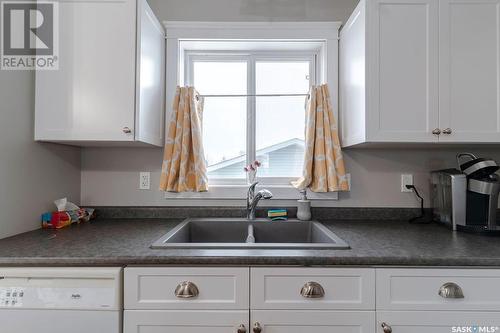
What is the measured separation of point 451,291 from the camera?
0.99 meters

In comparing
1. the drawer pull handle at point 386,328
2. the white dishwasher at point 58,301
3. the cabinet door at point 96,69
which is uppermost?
the cabinet door at point 96,69

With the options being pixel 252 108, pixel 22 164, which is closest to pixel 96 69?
pixel 22 164

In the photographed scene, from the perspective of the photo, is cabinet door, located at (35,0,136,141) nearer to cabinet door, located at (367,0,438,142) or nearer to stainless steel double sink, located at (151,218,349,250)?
stainless steel double sink, located at (151,218,349,250)

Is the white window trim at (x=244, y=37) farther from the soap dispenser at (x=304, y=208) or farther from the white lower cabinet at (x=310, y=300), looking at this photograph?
the white lower cabinet at (x=310, y=300)

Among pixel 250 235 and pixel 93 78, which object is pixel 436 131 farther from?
pixel 93 78

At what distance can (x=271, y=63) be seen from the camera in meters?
1.92

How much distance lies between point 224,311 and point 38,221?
1.19 meters

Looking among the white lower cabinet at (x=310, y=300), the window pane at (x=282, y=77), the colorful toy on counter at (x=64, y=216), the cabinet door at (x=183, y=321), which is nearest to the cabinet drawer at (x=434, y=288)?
the white lower cabinet at (x=310, y=300)

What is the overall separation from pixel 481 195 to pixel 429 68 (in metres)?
0.75

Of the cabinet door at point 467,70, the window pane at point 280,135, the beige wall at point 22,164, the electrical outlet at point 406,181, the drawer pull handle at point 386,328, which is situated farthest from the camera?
the window pane at point 280,135

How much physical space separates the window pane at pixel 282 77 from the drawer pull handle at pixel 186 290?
1398 millimetres

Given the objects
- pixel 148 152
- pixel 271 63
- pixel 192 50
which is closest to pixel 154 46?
pixel 192 50

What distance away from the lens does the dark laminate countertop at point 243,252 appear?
0.99 m

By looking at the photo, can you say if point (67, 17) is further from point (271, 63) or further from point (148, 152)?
point (271, 63)
